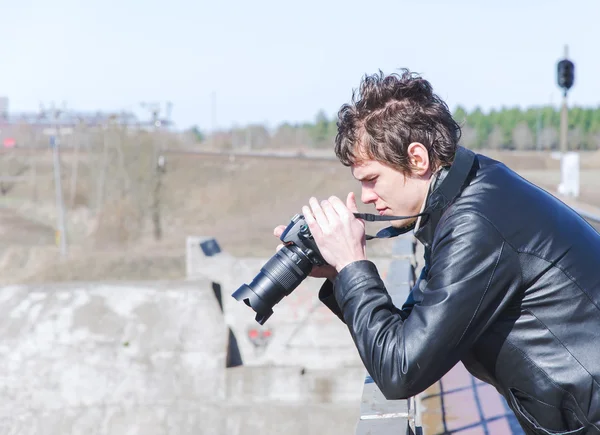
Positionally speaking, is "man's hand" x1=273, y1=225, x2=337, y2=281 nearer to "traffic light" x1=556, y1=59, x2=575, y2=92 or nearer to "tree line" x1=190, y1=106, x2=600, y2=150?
"traffic light" x1=556, y1=59, x2=575, y2=92

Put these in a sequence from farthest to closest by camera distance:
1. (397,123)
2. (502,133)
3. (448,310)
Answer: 1. (502,133)
2. (397,123)
3. (448,310)

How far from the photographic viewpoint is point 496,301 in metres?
1.94

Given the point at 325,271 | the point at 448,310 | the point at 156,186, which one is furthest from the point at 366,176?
the point at 156,186

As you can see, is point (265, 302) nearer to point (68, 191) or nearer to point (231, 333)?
point (231, 333)

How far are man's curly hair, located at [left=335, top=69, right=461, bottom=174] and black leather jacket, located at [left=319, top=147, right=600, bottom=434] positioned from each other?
17cm

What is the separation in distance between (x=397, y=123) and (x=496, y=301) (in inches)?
20.0

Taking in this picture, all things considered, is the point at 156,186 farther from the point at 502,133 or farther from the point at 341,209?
the point at 502,133

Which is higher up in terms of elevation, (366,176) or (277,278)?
(366,176)

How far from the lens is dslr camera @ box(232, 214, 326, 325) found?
231cm

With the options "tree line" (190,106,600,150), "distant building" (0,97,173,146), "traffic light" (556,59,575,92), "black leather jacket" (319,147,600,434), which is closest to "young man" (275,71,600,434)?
"black leather jacket" (319,147,600,434)

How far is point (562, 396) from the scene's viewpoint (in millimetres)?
1923

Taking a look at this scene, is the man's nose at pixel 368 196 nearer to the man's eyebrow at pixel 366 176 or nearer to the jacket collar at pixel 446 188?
the man's eyebrow at pixel 366 176

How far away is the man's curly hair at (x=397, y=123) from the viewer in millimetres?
2145

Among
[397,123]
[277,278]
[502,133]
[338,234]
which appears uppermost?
[397,123]
